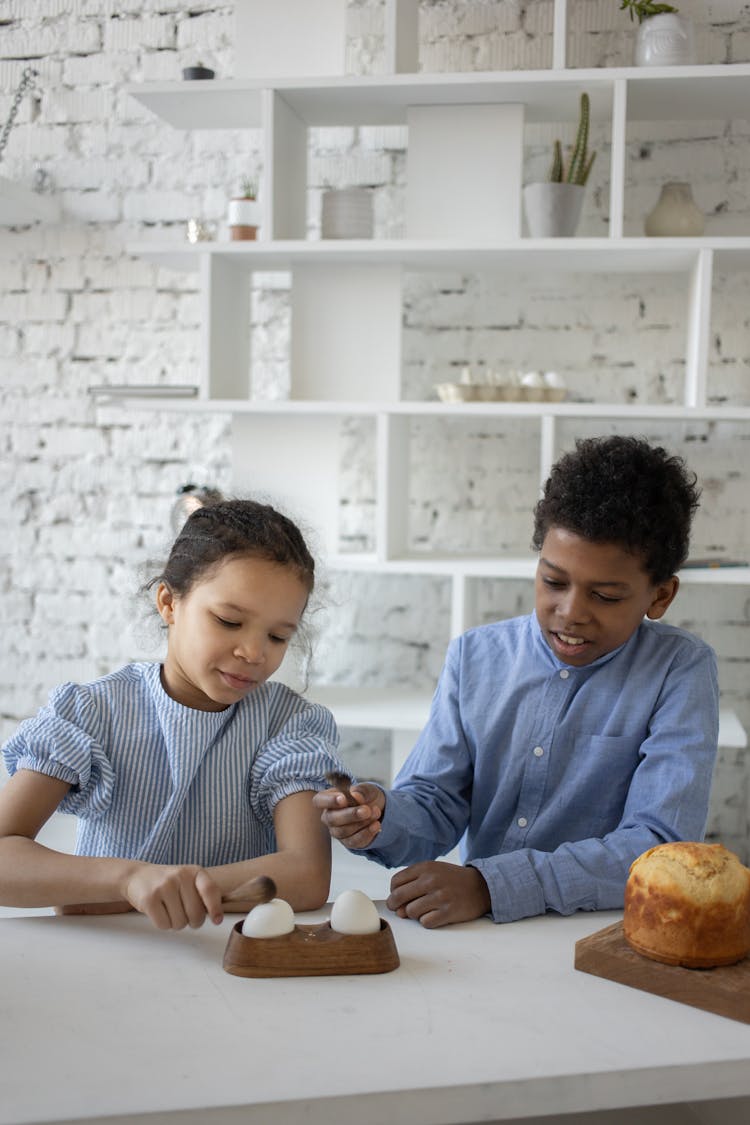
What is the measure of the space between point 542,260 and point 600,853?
5.15ft

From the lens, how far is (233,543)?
4.55 ft

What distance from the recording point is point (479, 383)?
8.27 ft

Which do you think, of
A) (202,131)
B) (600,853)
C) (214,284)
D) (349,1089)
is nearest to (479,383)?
(214,284)

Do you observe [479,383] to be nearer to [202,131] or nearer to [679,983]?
[202,131]

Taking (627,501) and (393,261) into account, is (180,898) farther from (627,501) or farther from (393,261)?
(393,261)

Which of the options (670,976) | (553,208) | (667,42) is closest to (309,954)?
(670,976)

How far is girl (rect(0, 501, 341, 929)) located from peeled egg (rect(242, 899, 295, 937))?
0.23m

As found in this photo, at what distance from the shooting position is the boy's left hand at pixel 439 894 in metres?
1.14

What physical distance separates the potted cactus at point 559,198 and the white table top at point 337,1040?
172cm

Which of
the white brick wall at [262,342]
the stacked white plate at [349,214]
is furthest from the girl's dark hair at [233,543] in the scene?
the white brick wall at [262,342]

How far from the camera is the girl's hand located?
1.04 metres

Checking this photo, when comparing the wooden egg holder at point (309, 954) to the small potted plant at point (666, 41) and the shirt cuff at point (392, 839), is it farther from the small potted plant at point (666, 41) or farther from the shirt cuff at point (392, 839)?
the small potted plant at point (666, 41)

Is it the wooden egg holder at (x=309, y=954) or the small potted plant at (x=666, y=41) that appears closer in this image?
the wooden egg holder at (x=309, y=954)

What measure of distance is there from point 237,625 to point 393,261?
1.40 metres
